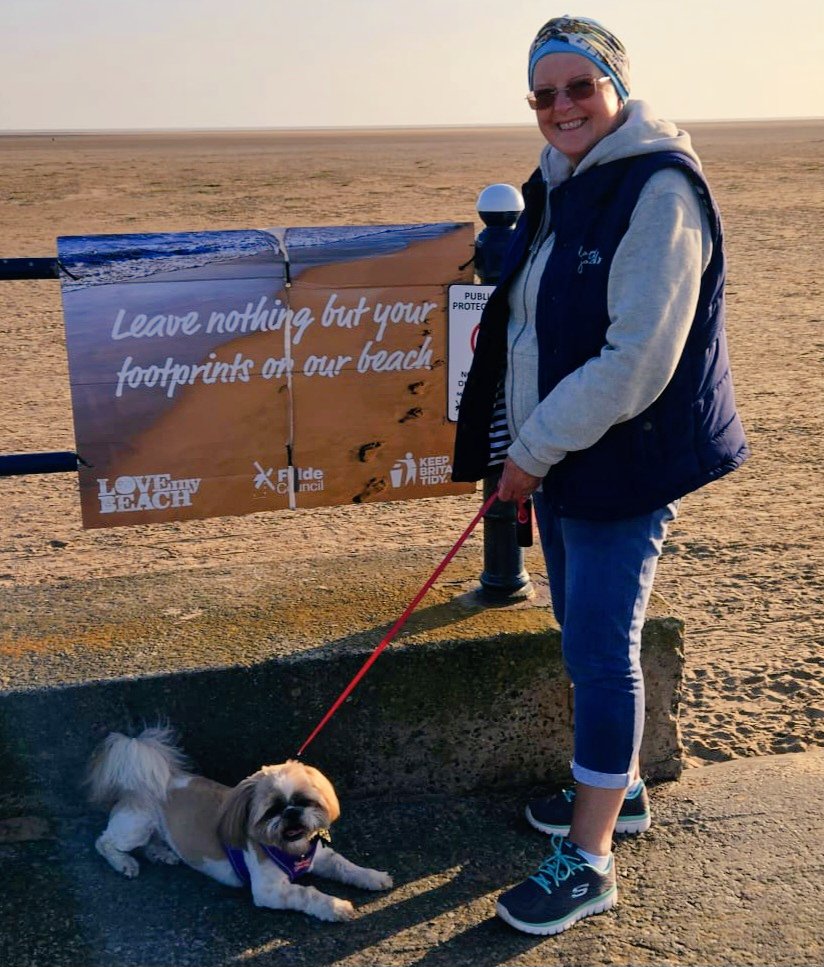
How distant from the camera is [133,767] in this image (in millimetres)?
2934

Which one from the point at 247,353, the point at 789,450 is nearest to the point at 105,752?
the point at 247,353

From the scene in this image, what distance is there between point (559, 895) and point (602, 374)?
118 cm

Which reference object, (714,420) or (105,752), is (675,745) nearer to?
(714,420)

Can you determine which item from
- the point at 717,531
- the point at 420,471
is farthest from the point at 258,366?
the point at 717,531

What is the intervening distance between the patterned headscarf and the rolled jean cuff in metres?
1.49

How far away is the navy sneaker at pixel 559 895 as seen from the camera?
2736mm

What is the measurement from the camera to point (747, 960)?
264 cm

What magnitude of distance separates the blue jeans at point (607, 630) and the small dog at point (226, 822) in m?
0.63

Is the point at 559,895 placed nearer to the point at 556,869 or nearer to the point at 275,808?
the point at 556,869

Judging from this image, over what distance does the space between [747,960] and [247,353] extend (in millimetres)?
1990

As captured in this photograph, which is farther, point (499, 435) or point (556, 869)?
point (499, 435)

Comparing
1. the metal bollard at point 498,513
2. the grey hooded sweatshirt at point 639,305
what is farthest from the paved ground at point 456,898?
the grey hooded sweatshirt at point 639,305

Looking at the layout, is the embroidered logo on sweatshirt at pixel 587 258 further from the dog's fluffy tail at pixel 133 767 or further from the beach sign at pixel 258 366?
the dog's fluffy tail at pixel 133 767

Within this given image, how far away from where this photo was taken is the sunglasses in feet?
8.42
